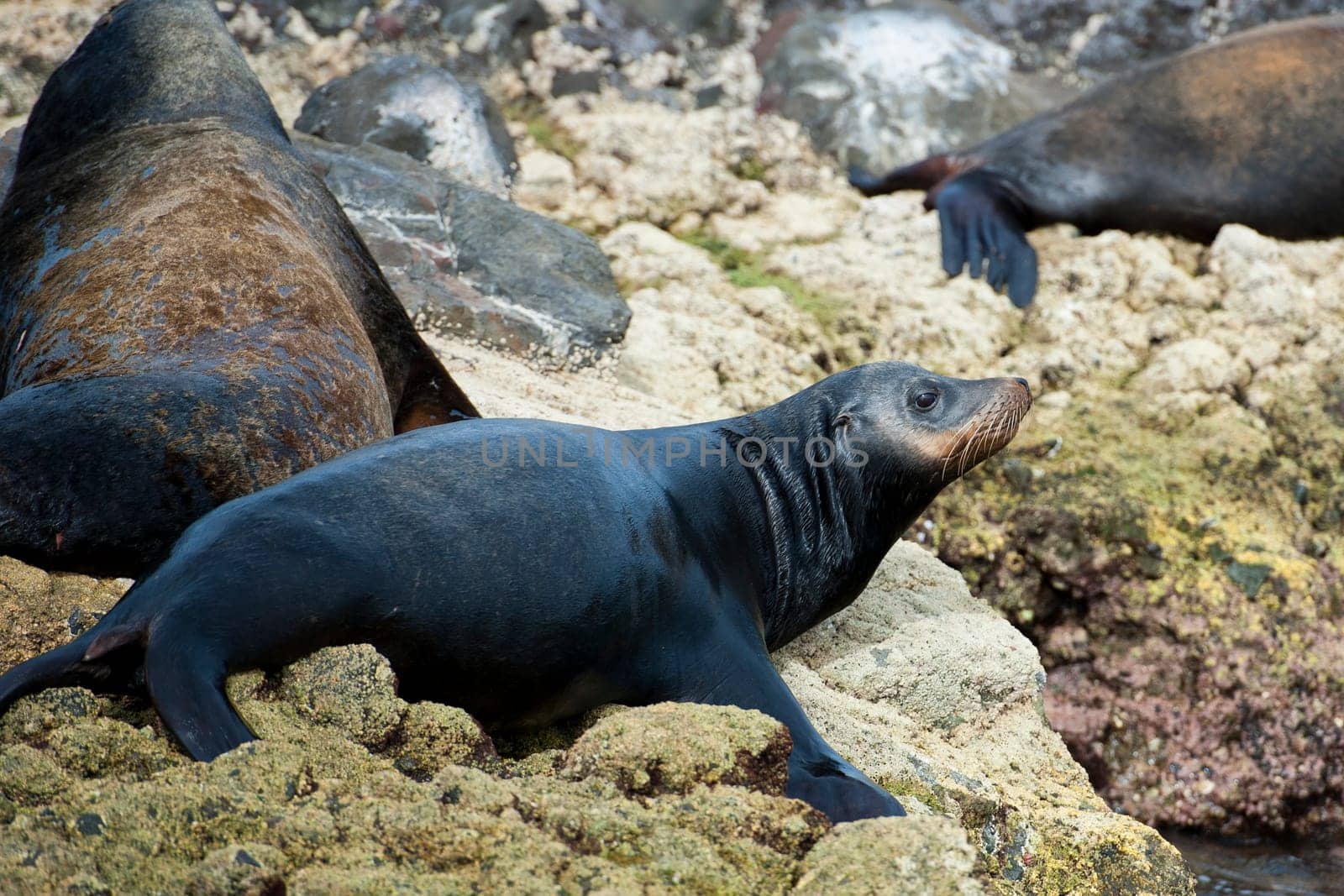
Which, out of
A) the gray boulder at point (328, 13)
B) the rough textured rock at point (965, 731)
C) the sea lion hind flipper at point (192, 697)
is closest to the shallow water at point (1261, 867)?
the rough textured rock at point (965, 731)

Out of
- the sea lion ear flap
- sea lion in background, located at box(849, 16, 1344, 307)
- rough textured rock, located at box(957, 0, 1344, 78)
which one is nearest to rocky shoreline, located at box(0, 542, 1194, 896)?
the sea lion ear flap

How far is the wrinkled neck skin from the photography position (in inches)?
147

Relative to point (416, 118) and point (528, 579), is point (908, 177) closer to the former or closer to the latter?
point (416, 118)

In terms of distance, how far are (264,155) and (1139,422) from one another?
392cm

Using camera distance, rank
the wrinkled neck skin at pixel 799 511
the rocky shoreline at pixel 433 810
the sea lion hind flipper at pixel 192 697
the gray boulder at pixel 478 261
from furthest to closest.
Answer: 1. the gray boulder at pixel 478 261
2. the wrinkled neck skin at pixel 799 511
3. the sea lion hind flipper at pixel 192 697
4. the rocky shoreline at pixel 433 810

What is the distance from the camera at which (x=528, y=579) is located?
293cm

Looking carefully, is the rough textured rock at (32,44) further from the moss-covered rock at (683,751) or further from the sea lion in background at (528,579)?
the moss-covered rock at (683,751)

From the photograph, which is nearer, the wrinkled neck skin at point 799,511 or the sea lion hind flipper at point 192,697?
the sea lion hind flipper at point 192,697

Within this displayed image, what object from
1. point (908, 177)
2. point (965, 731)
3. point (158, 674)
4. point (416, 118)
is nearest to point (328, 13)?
point (416, 118)

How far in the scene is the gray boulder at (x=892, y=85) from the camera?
8594mm

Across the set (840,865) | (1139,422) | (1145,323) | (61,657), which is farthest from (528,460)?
(1145,323)

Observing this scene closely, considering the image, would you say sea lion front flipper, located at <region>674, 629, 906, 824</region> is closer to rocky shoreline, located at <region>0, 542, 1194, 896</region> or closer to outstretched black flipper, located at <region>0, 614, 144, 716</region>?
rocky shoreline, located at <region>0, 542, 1194, 896</region>

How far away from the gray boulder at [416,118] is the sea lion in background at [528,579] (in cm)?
378

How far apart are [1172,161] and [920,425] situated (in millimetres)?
4652
